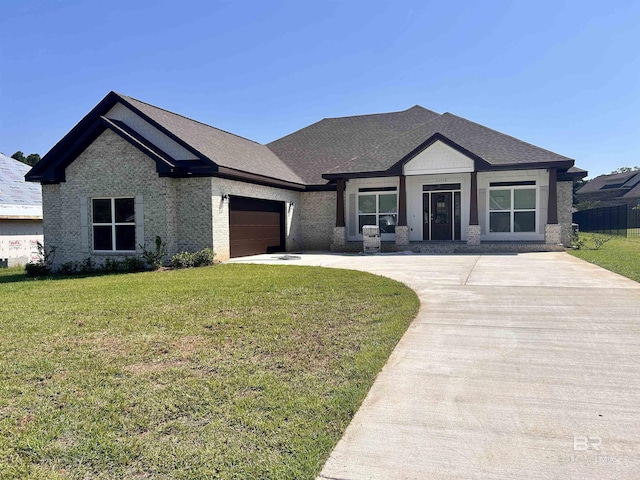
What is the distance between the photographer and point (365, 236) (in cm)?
1958

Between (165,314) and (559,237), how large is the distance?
1619 cm

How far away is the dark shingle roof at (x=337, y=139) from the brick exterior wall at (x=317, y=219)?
0.86 m

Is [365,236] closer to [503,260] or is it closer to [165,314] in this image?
[503,260]

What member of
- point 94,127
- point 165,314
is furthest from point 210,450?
point 94,127

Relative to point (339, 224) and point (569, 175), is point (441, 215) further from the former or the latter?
point (569, 175)

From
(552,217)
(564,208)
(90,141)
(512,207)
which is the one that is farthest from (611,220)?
(90,141)

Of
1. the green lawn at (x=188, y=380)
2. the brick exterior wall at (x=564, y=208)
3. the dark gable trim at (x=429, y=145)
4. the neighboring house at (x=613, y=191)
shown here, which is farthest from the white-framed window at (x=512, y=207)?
the neighboring house at (x=613, y=191)

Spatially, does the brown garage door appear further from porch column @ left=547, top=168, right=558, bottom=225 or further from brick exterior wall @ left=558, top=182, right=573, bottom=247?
brick exterior wall @ left=558, top=182, right=573, bottom=247

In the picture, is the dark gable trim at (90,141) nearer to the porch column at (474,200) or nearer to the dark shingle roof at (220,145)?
the dark shingle roof at (220,145)

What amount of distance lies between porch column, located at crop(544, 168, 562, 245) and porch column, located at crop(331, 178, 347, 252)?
8.43m

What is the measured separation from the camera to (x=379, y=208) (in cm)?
2189

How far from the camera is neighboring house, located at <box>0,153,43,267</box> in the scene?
20.4m

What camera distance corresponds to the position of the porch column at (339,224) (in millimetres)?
20938
